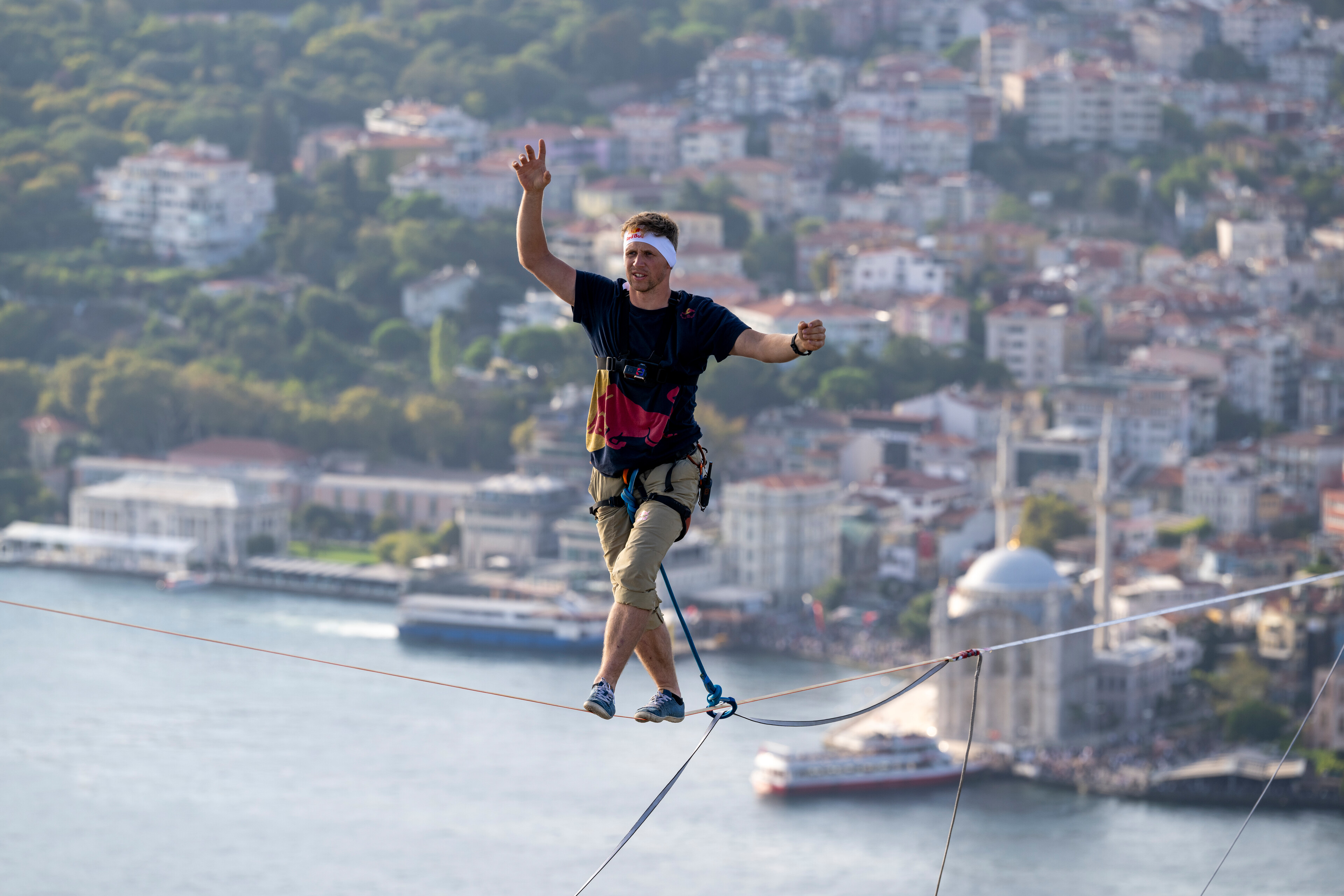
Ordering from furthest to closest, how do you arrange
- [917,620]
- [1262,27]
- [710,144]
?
[1262,27]
[710,144]
[917,620]

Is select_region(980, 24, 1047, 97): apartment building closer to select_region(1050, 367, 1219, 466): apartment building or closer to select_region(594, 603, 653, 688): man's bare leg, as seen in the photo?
select_region(1050, 367, 1219, 466): apartment building

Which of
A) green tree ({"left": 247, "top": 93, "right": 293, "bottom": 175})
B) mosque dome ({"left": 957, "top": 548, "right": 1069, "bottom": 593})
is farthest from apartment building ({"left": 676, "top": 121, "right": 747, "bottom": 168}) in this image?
mosque dome ({"left": 957, "top": 548, "right": 1069, "bottom": 593})

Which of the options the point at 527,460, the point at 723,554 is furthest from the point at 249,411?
the point at 723,554

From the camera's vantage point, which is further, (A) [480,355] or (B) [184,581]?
(A) [480,355]

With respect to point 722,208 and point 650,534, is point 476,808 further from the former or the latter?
point 722,208

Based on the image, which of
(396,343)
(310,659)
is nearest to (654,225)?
(310,659)

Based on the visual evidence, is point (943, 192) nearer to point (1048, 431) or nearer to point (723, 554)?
point (1048, 431)

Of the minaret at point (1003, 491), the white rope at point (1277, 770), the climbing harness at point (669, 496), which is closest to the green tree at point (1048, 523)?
the minaret at point (1003, 491)
